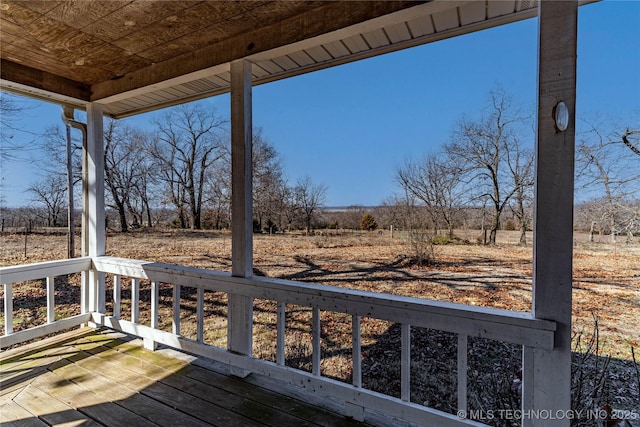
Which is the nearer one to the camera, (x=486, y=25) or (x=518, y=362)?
(x=486, y=25)

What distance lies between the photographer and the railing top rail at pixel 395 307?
1.27 m

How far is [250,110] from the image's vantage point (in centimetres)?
204

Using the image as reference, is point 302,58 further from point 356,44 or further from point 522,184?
point 522,184

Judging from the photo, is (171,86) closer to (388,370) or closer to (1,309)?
(388,370)

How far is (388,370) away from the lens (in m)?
2.81

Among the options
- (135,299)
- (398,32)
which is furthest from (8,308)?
(398,32)

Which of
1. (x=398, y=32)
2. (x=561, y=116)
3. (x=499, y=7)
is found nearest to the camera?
(x=561, y=116)

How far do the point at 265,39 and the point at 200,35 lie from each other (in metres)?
0.46

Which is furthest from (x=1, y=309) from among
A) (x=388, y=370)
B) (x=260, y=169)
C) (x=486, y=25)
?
(x=486, y=25)

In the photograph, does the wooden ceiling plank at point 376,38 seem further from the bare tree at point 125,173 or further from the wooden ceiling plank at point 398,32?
the bare tree at point 125,173

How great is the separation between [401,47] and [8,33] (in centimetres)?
253

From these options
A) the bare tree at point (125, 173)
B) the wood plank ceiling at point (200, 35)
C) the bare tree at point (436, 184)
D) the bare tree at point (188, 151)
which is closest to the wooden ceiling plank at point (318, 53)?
the wood plank ceiling at point (200, 35)

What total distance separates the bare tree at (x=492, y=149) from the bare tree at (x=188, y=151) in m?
3.20

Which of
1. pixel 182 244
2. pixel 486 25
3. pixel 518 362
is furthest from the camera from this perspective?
pixel 182 244
